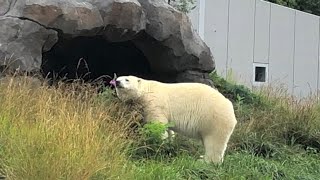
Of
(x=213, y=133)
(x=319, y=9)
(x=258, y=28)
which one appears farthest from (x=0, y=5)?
(x=319, y=9)

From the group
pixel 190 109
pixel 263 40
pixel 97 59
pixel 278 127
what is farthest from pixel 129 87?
pixel 263 40

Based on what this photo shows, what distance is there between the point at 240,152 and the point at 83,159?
374 centimetres

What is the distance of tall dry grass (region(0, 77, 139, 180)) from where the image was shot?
18.8ft

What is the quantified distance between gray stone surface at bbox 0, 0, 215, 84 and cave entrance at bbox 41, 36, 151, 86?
62cm

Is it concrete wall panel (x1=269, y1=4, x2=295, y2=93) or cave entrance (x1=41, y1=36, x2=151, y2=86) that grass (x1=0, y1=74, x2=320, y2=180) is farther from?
concrete wall panel (x1=269, y1=4, x2=295, y2=93)

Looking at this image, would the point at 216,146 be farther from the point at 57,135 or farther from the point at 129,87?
the point at 57,135

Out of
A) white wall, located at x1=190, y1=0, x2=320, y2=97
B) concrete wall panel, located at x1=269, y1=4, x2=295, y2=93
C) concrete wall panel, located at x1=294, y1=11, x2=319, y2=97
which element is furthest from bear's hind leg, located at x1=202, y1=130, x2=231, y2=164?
concrete wall panel, located at x1=294, y1=11, x2=319, y2=97

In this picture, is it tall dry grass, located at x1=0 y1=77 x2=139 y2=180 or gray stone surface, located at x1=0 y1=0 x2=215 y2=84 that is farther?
gray stone surface, located at x1=0 y1=0 x2=215 y2=84

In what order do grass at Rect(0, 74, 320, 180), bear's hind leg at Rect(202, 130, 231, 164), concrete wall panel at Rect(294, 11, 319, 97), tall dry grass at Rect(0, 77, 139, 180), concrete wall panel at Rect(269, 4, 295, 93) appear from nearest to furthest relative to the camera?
tall dry grass at Rect(0, 77, 139, 180) < grass at Rect(0, 74, 320, 180) < bear's hind leg at Rect(202, 130, 231, 164) < concrete wall panel at Rect(269, 4, 295, 93) < concrete wall panel at Rect(294, 11, 319, 97)

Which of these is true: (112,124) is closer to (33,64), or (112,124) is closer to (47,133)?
(47,133)

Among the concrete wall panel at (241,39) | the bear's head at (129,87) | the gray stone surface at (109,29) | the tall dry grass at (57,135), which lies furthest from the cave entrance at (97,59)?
the concrete wall panel at (241,39)

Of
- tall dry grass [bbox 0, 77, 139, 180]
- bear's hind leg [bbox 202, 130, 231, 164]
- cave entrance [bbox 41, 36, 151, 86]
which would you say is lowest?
bear's hind leg [bbox 202, 130, 231, 164]

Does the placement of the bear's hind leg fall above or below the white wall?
below

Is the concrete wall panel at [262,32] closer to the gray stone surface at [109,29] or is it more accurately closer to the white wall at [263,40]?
the white wall at [263,40]
